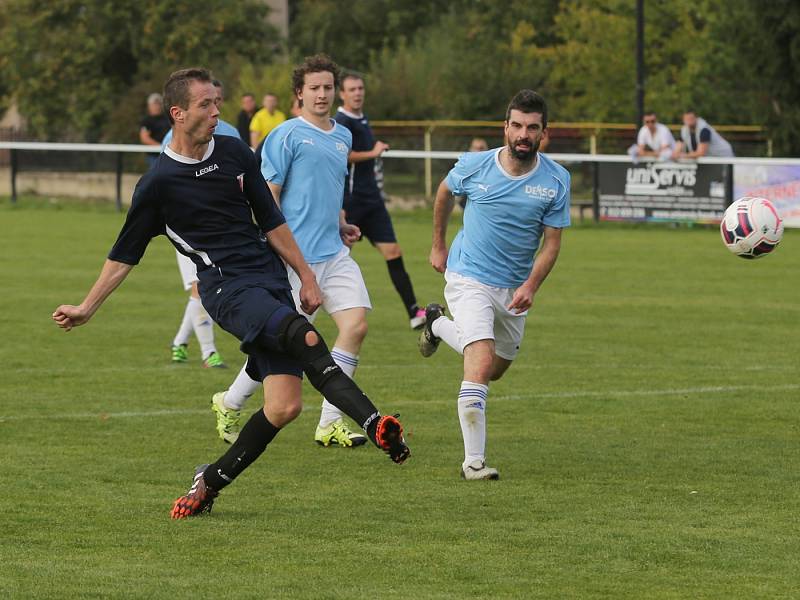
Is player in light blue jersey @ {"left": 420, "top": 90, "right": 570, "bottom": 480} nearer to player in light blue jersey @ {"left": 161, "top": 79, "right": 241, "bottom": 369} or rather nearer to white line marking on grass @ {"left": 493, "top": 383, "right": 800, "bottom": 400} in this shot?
white line marking on grass @ {"left": 493, "top": 383, "right": 800, "bottom": 400}

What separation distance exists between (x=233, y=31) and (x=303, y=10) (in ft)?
54.5

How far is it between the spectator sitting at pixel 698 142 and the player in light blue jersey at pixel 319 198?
57.6ft

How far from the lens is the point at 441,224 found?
9188 millimetres

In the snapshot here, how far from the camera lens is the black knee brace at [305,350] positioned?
272 inches

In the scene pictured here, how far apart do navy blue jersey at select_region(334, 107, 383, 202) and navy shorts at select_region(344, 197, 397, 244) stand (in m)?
0.03

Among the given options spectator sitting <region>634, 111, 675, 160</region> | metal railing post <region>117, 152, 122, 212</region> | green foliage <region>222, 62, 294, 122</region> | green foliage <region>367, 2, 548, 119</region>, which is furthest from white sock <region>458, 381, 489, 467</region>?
green foliage <region>367, 2, 548, 119</region>

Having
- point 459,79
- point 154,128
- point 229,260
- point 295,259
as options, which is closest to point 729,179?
point 154,128

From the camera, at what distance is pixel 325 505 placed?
7.52 metres

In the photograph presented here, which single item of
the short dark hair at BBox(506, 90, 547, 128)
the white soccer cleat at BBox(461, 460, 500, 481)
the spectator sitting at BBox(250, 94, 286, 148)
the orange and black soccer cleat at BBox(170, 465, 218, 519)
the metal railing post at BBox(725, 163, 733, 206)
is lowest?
the white soccer cleat at BBox(461, 460, 500, 481)

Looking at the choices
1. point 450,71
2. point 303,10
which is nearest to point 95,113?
point 450,71

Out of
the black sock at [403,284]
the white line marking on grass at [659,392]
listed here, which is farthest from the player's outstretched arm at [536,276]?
the black sock at [403,284]

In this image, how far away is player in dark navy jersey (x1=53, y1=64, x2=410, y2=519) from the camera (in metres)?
6.98

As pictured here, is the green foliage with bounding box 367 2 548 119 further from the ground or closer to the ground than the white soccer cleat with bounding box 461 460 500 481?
further from the ground

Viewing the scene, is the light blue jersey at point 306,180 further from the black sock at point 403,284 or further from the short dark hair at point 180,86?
the black sock at point 403,284
